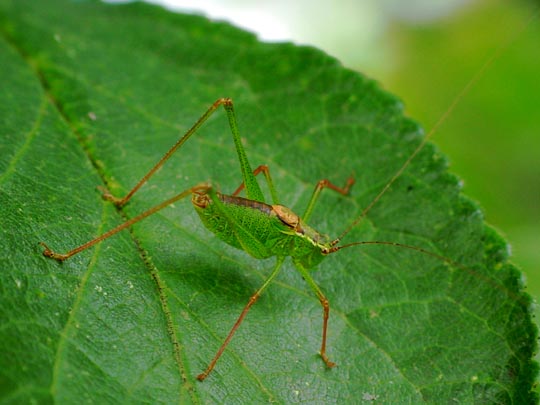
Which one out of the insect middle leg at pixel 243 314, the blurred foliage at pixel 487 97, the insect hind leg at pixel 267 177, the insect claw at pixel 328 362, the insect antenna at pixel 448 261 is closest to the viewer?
the insect middle leg at pixel 243 314

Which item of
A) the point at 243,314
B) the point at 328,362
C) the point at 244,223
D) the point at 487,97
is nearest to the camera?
the point at 328,362

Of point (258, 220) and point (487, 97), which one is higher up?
point (487, 97)

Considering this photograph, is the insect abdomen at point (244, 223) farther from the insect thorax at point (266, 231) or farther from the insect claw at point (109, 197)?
the insect claw at point (109, 197)

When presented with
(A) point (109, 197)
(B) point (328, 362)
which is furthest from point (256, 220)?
(B) point (328, 362)

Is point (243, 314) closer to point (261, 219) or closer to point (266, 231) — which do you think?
point (266, 231)

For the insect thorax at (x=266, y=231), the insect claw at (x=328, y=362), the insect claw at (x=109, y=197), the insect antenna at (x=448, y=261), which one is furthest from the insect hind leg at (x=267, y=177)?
the insect claw at (x=328, y=362)

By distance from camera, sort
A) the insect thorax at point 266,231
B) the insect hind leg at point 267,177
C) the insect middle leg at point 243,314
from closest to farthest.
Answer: the insect middle leg at point 243,314 < the insect thorax at point 266,231 < the insect hind leg at point 267,177

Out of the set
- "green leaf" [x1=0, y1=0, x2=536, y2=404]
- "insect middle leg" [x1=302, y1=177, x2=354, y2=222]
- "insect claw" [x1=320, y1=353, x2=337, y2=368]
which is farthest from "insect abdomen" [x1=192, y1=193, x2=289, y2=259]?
→ "insect claw" [x1=320, y1=353, x2=337, y2=368]
